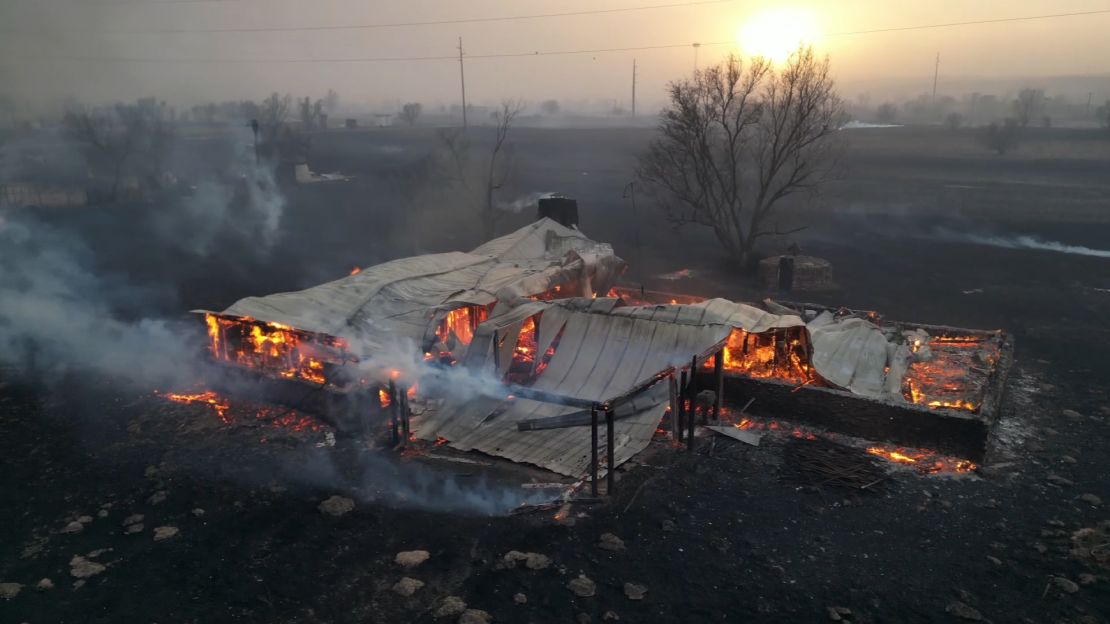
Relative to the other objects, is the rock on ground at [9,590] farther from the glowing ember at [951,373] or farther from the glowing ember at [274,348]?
the glowing ember at [951,373]

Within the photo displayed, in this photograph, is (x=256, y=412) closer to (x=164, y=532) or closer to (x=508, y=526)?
(x=164, y=532)

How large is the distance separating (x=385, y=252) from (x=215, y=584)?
20926 millimetres

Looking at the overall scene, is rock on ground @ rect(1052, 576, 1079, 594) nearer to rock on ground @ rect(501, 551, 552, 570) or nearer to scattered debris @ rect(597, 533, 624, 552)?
scattered debris @ rect(597, 533, 624, 552)

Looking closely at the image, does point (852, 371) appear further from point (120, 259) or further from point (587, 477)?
point (120, 259)

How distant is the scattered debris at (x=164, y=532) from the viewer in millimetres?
8477

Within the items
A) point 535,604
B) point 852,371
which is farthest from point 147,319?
point 852,371

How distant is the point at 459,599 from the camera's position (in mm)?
7391

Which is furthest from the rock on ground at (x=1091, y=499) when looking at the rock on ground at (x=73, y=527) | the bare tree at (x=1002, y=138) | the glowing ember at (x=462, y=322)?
the bare tree at (x=1002, y=138)

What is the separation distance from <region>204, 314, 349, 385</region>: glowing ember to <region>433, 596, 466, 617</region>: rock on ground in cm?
605

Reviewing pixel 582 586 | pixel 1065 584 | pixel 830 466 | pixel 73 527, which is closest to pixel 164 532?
pixel 73 527

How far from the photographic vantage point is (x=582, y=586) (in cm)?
760

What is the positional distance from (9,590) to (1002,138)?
6561 centimetres

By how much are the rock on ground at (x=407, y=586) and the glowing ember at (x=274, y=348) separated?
218 inches

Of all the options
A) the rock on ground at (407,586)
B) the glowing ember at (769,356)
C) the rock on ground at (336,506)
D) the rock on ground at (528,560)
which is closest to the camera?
the rock on ground at (407,586)
